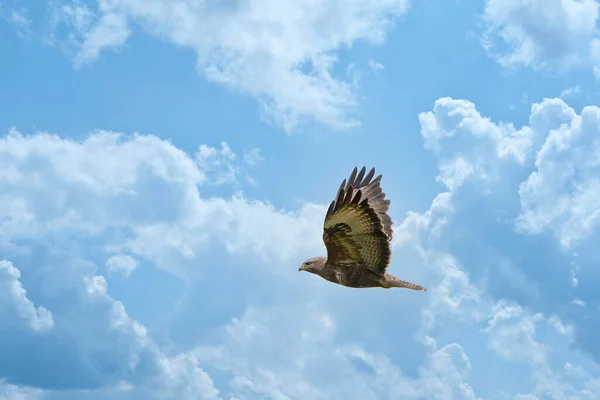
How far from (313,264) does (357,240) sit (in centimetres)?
179

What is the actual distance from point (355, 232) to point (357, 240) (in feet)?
1.01

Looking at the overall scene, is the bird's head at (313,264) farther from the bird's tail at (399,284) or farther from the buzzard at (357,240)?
the bird's tail at (399,284)

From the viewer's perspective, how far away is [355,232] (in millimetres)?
20062

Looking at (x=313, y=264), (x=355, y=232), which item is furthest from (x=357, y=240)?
(x=313, y=264)

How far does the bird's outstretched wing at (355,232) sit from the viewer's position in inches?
765

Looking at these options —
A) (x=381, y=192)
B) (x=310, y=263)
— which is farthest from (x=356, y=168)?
(x=310, y=263)

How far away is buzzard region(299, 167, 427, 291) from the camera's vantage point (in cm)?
1956

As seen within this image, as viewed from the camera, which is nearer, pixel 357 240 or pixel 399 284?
pixel 357 240

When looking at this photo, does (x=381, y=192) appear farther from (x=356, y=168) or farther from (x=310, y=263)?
(x=310, y=263)

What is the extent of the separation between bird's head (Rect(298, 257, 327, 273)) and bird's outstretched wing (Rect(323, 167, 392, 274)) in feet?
1.07

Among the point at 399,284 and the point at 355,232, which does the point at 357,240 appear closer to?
the point at 355,232

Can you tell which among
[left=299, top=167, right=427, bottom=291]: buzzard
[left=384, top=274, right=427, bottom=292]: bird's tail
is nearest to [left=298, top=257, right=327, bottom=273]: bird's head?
[left=299, top=167, right=427, bottom=291]: buzzard

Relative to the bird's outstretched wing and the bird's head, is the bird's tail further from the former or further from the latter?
the bird's head

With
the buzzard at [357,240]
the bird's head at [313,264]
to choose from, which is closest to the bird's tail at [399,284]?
the buzzard at [357,240]
